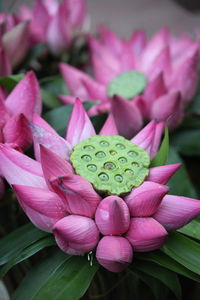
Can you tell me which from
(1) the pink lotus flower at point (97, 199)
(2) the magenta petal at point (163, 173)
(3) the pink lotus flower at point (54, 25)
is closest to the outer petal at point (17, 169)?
(1) the pink lotus flower at point (97, 199)

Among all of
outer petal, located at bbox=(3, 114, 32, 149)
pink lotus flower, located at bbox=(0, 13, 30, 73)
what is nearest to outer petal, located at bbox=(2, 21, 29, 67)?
pink lotus flower, located at bbox=(0, 13, 30, 73)

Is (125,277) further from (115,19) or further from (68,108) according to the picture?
(115,19)

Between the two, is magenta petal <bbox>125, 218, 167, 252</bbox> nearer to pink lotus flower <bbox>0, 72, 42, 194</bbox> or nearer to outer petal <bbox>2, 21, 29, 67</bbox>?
pink lotus flower <bbox>0, 72, 42, 194</bbox>

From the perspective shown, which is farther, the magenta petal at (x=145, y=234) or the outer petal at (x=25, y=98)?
the outer petal at (x=25, y=98)

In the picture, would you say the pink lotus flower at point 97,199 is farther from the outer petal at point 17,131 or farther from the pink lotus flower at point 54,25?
the pink lotus flower at point 54,25

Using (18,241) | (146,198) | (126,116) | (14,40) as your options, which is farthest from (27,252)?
(14,40)

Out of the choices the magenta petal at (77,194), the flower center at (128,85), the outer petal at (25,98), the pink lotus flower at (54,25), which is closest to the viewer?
the magenta petal at (77,194)

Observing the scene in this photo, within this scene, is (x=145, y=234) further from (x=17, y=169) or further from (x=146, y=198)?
(x=17, y=169)
